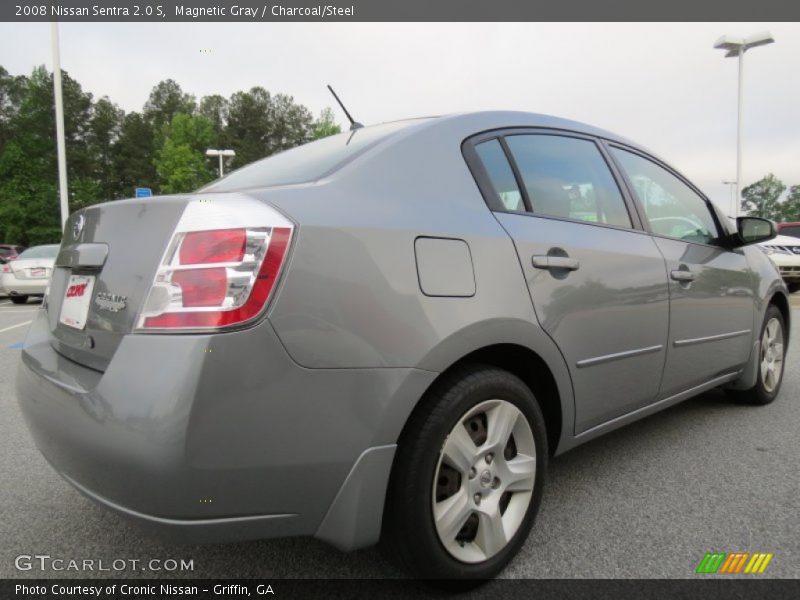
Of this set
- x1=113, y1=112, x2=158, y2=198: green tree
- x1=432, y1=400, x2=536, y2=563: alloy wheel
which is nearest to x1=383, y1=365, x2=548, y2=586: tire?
x1=432, y1=400, x2=536, y2=563: alloy wheel

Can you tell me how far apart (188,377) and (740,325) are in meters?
3.10

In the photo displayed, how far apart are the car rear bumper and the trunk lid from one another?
0.33 feet

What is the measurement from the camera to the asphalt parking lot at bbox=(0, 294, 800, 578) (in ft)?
6.11

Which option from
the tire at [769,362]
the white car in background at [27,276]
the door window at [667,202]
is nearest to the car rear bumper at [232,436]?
the door window at [667,202]

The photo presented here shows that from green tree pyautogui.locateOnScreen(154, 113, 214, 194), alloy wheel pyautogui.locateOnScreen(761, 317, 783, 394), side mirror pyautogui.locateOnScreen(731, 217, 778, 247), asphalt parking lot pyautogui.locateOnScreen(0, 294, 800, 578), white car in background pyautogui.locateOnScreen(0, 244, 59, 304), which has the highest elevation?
green tree pyautogui.locateOnScreen(154, 113, 214, 194)

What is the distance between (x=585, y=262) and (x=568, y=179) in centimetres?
43

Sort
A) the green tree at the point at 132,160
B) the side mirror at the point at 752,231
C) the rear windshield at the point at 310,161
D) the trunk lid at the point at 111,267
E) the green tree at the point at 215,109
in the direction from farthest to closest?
1. the green tree at the point at 215,109
2. the green tree at the point at 132,160
3. the side mirror at the point at 752,231
4. the rear windshield at the point at 310,161
5. the trunk lid at the point at 111,267

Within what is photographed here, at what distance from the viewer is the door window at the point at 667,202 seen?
268 cm

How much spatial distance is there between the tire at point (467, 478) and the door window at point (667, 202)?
137cm

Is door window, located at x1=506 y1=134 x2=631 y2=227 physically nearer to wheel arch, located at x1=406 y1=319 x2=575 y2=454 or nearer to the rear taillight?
wheel arch, located at x1=406 y1=319 x2=575 y2=454

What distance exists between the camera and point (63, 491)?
2447mm

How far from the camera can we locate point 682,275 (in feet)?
8.63

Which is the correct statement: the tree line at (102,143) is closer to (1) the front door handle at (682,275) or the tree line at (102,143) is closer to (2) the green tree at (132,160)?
→ (2) the green tree at (132,160)

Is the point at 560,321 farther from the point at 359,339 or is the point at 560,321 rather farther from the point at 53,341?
the point at 53,341
